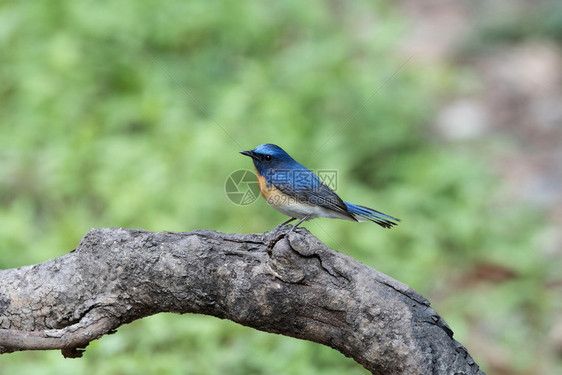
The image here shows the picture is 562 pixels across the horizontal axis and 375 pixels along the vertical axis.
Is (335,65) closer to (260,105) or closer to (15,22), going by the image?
(260,105)

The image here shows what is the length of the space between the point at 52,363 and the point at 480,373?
302 cm

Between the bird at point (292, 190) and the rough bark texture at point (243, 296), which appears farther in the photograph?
the bird at point (292, 190)

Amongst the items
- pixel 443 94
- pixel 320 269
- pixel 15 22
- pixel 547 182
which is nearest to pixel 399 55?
pixel 443 94

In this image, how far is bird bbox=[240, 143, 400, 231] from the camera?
3627 millimetres

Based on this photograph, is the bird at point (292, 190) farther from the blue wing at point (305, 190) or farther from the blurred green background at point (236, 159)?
the blurred green background at point (236, 159)

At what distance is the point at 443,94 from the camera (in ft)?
31.8

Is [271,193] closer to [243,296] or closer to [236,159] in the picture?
[243,296]

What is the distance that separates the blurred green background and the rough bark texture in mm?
2043

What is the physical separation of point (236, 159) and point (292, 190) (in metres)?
2.74

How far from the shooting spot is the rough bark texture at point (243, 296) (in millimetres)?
2516

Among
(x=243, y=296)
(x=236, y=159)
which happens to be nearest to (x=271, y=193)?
(x=243, y=296)

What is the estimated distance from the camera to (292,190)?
3.63m

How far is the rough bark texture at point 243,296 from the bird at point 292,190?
3.24 feet

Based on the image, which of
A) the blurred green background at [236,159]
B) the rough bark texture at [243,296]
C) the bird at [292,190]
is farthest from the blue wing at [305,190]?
the blurred green background at [236,159]
